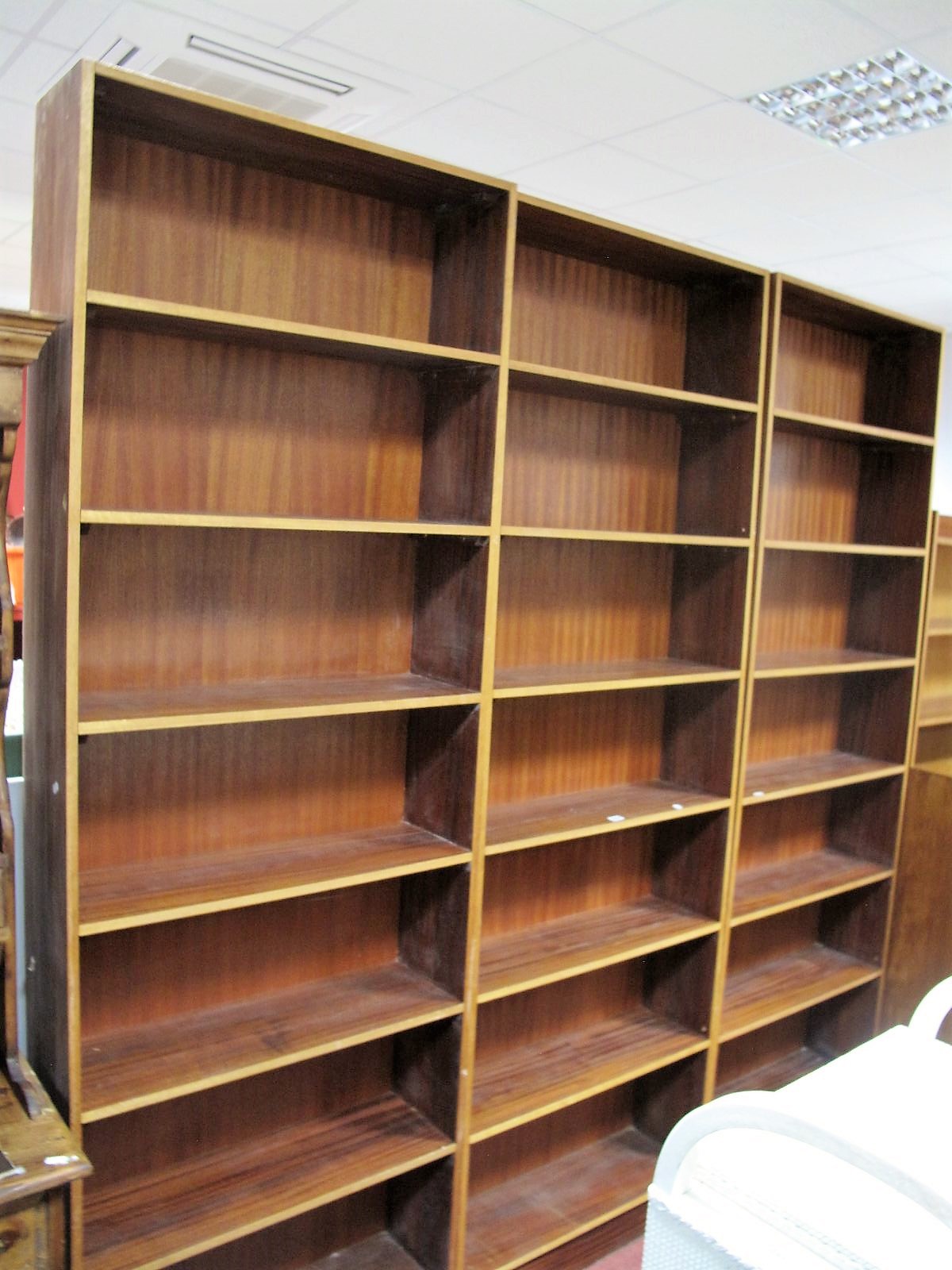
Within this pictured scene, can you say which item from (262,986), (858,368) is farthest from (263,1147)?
(858,368)

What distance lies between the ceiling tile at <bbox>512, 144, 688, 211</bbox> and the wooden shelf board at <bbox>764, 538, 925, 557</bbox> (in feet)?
5.81

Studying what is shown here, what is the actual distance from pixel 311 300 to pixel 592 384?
0.61m

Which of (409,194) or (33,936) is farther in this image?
(409,194)

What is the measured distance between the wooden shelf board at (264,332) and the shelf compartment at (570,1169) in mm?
1891

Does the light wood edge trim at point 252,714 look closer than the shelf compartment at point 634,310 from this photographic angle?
Yes

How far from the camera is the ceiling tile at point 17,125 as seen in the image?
3.76 m

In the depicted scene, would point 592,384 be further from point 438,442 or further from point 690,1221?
point 690,1221

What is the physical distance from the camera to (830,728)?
333 centimetres

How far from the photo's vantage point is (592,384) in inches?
87.3

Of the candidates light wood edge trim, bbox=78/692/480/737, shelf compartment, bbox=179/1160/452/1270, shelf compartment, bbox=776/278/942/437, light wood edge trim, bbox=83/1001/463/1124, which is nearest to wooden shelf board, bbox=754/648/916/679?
shelf compartment, bbox=776/278/942/437

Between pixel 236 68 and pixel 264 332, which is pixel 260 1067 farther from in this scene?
pixel 236 68

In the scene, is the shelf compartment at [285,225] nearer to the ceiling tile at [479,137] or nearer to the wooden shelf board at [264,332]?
the wooden shelf board at [264,332]

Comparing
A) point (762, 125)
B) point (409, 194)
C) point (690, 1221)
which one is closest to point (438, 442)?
point (409, 194)

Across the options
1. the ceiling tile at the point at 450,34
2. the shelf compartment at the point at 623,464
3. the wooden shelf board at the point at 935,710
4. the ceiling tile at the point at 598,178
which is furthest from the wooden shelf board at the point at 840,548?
the ceiling tile at the point at 598,178
